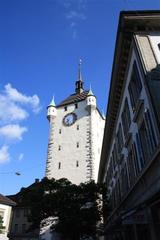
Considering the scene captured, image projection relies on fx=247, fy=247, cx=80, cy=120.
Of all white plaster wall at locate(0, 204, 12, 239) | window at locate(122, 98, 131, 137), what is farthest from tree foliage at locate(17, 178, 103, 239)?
white plaster wall at locate(0, 204, 12, 239)

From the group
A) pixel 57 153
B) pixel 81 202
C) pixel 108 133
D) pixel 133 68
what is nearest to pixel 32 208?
pixel 81 202

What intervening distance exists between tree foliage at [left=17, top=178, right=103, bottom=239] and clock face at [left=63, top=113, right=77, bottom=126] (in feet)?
87.1

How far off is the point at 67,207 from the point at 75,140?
25.3m

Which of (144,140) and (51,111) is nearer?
(144,140)

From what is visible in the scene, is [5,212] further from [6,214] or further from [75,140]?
[75,140]

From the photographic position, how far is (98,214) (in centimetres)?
2555

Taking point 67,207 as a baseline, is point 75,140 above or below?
above

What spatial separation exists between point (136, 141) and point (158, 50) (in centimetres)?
550

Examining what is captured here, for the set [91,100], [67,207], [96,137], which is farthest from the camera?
[91,100]

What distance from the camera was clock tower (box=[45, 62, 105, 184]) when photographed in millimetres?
45031

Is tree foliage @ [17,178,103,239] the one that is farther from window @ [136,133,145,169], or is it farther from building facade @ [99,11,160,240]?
window @ [136,133,145,169]

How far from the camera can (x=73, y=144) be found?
49.0 m

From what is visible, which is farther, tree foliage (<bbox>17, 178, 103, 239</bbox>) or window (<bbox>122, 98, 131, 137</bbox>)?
tree foliage (<bbox>17, 178, 103, 239</bbox>)

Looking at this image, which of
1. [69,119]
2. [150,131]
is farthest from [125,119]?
[69,119]
